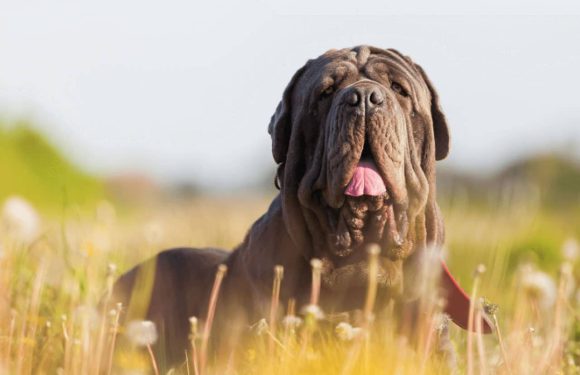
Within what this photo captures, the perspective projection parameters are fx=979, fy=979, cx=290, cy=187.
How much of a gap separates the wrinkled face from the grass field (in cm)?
34

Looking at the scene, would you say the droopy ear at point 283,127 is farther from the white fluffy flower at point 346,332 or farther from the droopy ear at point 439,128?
the white fluffy flower at point 346,332

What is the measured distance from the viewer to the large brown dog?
13.5 feet

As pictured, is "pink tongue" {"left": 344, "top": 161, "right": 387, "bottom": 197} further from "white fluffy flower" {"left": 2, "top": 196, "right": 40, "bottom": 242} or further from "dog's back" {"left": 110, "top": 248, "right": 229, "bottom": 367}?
"white fluffy flower" {"left": 2, "top": 196, "right": 40, "bottom": 242}

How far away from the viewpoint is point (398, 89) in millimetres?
4379

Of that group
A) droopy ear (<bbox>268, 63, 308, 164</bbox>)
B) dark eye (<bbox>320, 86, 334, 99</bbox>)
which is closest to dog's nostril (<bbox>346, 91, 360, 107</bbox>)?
dark eye (<bbox>320, 86, 334, 99</bbox>)

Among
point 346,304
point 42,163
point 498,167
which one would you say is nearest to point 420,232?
point 346,304

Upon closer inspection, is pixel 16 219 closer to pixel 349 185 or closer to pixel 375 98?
pixel 349 185

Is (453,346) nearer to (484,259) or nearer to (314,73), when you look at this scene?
(314,73)

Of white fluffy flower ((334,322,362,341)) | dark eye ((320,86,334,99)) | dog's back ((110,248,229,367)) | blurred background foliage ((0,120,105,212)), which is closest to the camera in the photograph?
white fluffy flower ((334,322,362,341))

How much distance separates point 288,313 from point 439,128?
1.11 meters

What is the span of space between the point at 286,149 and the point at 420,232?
72cm

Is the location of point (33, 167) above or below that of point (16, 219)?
below

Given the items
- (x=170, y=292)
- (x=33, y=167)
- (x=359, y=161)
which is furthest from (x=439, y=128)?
(x=33, y=167)

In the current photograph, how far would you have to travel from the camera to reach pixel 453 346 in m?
4.51
